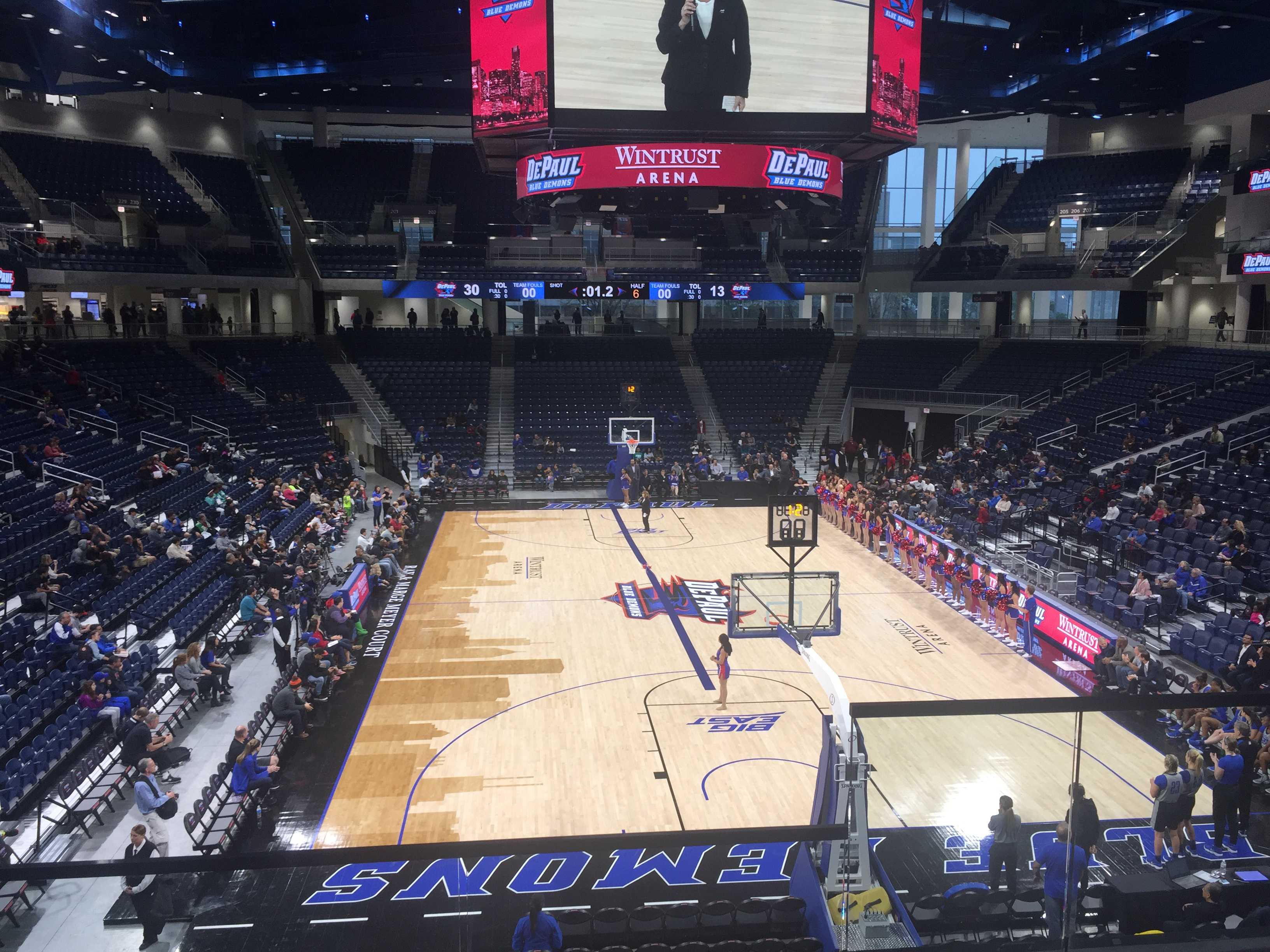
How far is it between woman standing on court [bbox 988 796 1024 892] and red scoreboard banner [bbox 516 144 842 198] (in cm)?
1417

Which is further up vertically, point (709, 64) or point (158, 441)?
point (709, 64)

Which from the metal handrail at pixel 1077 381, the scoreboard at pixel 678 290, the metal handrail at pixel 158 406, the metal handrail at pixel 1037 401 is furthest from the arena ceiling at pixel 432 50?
the metal handrail at pixel 1037 401

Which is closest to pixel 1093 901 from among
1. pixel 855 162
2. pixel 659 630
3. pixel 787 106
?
pixel 659 630

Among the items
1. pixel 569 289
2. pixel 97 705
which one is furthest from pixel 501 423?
pixel 97 705

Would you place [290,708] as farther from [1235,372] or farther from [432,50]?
[432,50]

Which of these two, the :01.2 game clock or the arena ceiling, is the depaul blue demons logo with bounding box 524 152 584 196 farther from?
the arena ceiling

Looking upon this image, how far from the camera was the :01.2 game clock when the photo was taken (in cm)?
1670

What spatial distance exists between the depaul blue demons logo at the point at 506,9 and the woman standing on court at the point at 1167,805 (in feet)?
54.4

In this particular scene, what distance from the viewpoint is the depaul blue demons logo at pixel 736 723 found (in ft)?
48.2

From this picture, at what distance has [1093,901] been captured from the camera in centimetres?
437

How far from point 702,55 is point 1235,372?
17.9m

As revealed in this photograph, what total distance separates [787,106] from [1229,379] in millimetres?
16428

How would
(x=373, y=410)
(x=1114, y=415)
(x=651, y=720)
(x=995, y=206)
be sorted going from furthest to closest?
(x=995, y=206) → (x=373, y=410) → (x=1114, y=415) → (x=651, y=720)

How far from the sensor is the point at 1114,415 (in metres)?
28.8
